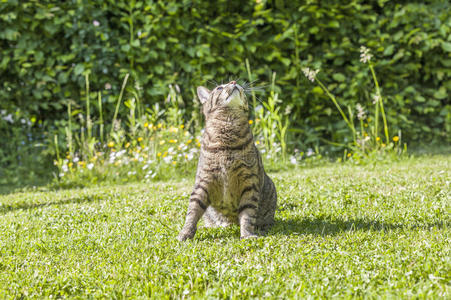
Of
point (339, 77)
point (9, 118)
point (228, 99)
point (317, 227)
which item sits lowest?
point (317, 227)

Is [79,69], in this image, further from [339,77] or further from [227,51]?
[339,77]

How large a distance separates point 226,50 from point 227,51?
0.03 metres

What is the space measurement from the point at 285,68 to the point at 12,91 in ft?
16.1

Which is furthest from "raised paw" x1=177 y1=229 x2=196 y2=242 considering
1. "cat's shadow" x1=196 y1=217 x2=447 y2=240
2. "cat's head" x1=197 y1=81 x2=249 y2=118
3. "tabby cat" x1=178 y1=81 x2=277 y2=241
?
"cat's head" x1=197 y1=81 x2=249 y2=118

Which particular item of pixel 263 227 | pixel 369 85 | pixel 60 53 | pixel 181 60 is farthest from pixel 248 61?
pixel 263 227

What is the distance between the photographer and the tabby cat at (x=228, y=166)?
3.40 metres

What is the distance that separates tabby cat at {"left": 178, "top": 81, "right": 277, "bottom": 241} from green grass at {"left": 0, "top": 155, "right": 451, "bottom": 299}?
227 millimetres

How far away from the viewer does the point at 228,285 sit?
2.55m

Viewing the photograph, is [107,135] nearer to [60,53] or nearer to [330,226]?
[60,53]

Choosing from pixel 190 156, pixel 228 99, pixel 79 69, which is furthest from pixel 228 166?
pixel 79 69

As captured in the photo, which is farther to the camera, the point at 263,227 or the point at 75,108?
the point at 75,108

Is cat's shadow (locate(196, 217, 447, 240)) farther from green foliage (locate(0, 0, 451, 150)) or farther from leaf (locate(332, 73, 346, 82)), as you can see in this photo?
leaf (locate(332, 73, 346, 82))

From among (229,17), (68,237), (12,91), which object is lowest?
(68,237)

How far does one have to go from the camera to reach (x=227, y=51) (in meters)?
7.91
